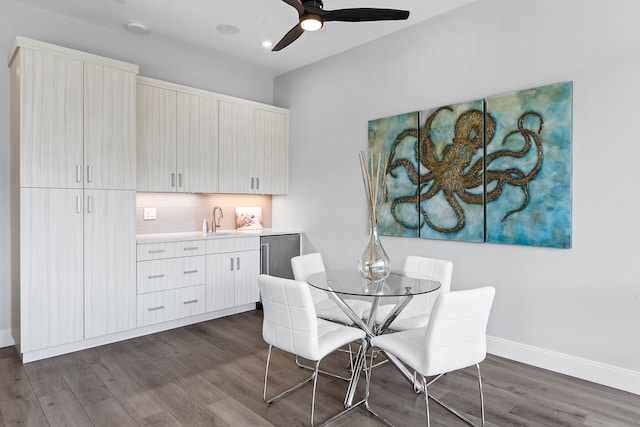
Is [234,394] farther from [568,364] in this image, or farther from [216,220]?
[216,220]

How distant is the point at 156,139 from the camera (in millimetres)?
4039

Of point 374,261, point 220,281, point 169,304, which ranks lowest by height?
point 169,304

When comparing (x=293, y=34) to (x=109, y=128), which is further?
(x=109, y=128)

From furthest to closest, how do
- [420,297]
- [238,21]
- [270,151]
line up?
[270,151]
[238,21]
[420,297]

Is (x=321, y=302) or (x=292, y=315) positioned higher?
(x=292, y=315)

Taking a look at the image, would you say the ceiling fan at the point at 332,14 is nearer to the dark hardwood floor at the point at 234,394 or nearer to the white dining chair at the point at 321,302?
the white dining chair at the point at 321,302

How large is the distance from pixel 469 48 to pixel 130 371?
387cm

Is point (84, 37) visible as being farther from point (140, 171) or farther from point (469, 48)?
point (469, 48)

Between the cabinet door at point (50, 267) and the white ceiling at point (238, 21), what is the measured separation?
5.73ft

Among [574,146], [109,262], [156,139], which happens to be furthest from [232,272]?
[574,146]

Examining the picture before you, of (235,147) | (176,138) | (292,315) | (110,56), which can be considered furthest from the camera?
(235,147)

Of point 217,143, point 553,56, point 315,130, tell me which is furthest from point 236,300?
point 553,56

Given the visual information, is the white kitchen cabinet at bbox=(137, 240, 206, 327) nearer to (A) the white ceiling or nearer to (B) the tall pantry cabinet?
(B) the tall pantry cabinet

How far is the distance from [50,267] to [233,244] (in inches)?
67.3
